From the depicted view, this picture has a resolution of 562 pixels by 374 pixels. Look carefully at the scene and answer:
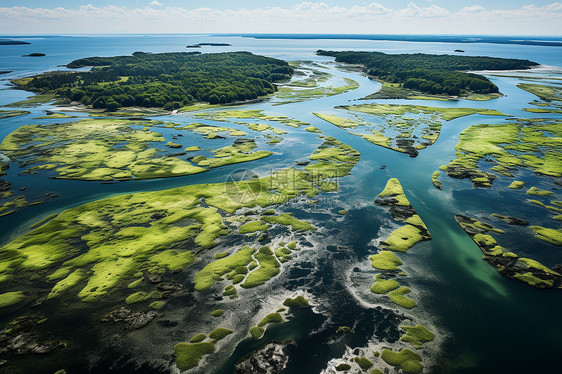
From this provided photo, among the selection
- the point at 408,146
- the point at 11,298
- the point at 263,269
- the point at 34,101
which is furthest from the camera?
the point at 34,101

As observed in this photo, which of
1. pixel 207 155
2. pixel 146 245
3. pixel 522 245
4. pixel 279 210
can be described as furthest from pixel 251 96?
pixel 522 245

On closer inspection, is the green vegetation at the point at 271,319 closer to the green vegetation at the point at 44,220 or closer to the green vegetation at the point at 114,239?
the green vegetation at the point at 114,239

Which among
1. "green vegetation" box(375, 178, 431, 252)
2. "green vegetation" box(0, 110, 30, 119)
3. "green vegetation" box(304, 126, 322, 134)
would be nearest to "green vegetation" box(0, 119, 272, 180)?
"green vegetation" box(304, 126, 322, 134)

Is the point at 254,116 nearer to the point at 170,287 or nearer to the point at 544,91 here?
the point at 170,287

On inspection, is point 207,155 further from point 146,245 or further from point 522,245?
point 522,245

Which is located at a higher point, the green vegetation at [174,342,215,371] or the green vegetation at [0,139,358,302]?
the green vegetation at [0,139,358,302]

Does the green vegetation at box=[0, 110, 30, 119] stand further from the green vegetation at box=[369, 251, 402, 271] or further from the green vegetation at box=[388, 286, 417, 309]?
the green vegetation at box=[388, 286, 417, 309]

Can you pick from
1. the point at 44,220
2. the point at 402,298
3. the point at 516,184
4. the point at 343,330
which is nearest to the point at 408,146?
the point at 516,184
